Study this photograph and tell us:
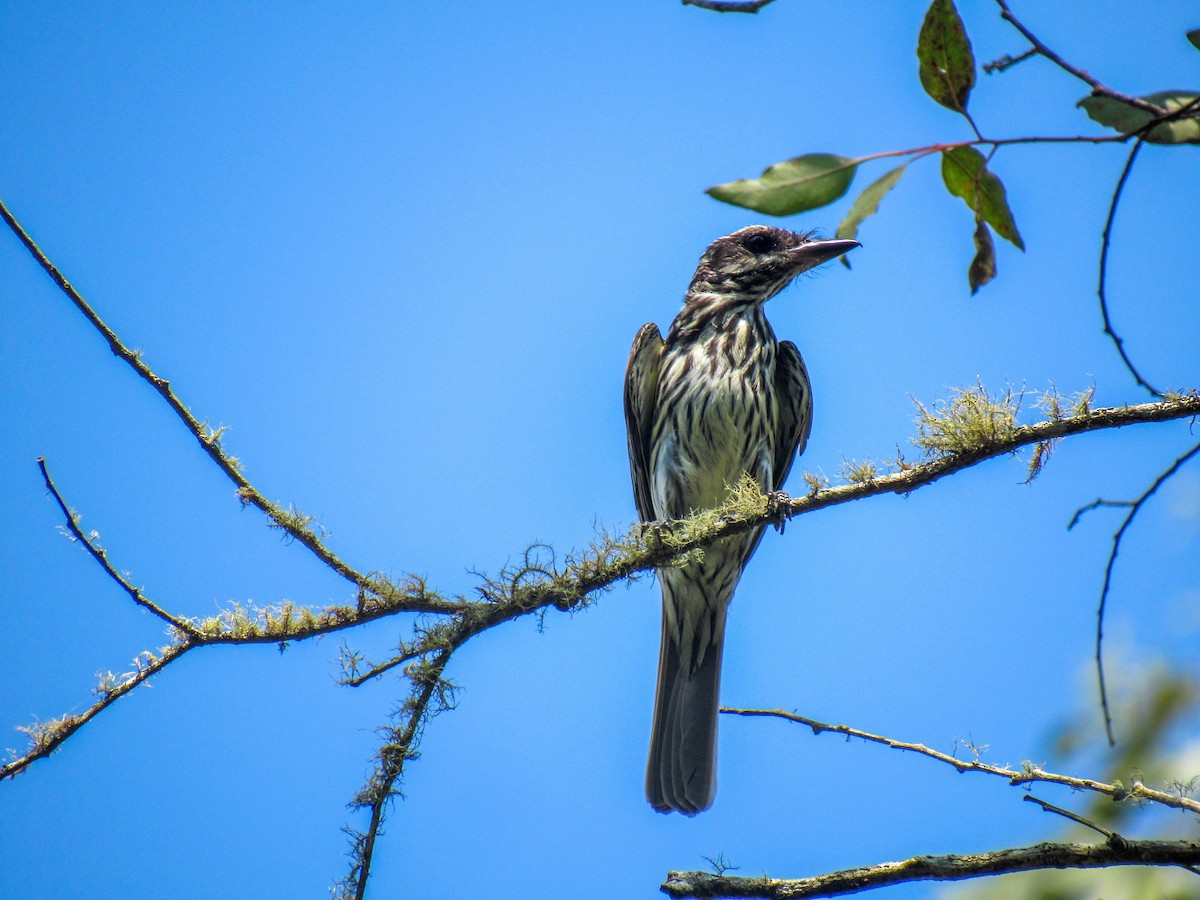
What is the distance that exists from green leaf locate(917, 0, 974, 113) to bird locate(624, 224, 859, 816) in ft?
10.5

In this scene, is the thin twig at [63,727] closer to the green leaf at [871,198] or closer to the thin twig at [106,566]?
the thin twig at [106,566]

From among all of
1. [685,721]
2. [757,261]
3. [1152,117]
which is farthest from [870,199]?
[757,261]

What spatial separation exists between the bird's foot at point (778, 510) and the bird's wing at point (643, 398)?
4.24ft

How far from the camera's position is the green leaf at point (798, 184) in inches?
61.6

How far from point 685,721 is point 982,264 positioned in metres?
3.50

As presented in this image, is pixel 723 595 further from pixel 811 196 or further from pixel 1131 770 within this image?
pixel 811 196

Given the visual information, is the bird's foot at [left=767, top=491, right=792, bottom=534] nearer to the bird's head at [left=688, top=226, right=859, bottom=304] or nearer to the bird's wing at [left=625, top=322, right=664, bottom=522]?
the bird's wing at [left=625, top=322, right=664, bottom=522]

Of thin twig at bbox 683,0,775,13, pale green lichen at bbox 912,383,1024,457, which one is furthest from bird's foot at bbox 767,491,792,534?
thin twig at bbox 683,0,775,13

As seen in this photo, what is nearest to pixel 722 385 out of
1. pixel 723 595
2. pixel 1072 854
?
pixel 723 595

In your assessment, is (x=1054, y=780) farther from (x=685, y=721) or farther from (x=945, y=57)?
(x=685, y=721)

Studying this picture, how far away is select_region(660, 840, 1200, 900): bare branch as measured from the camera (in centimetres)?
205

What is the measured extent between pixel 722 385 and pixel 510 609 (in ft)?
6.34

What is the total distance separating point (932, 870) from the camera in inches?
86.5

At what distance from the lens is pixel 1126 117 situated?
5.13ft
